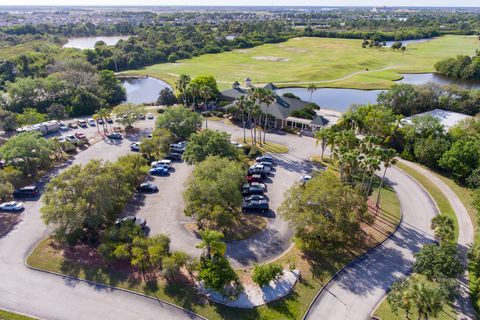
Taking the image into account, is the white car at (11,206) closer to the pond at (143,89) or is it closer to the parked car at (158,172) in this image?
the parked car at (158,172)

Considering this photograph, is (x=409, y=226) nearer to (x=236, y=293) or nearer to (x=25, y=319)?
(x=236, y=293)

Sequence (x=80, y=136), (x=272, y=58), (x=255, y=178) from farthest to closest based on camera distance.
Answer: (x=272, y=58), (x=80, y=136), (x=255, y=178)

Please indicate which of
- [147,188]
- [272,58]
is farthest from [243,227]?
[272,58]

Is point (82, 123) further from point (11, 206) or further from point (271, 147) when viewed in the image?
point (271, 147)

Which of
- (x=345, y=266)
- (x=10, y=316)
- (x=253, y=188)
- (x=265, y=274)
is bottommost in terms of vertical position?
(x=10, y=316)

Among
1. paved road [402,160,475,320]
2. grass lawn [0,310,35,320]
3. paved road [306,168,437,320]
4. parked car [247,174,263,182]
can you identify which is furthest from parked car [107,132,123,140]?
paved road [402,160,475,320]

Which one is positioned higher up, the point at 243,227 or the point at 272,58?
the point at 272,58
